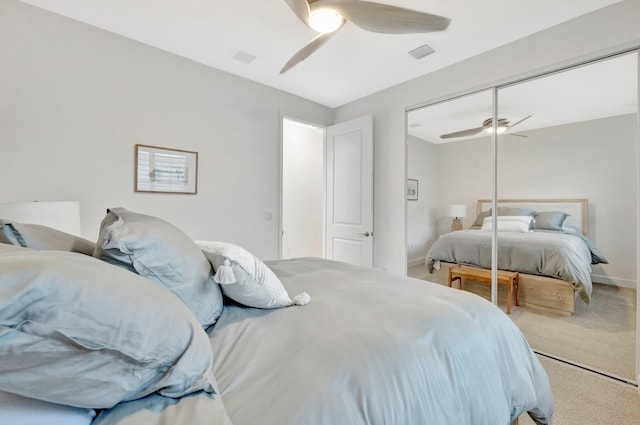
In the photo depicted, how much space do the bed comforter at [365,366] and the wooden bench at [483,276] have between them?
1.44 meters

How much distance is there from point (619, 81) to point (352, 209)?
2.62m

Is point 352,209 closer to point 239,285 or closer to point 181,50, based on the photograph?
point 181,50

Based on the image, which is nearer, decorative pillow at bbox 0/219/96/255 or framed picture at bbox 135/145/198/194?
decorative pillow at bbox 0/219/96/255

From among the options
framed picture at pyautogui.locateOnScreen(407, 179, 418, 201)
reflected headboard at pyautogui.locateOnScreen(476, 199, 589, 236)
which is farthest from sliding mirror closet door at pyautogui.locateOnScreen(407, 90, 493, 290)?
reflected headboard at pyautogui.locateOnScreen(476, 199, 589, 236)

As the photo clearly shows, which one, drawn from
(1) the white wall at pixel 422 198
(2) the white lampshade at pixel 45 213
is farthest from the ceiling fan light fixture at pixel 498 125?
(2) the white lampshade at pixel 45 213

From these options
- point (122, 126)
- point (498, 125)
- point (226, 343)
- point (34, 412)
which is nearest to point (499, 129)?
point (498, 125)

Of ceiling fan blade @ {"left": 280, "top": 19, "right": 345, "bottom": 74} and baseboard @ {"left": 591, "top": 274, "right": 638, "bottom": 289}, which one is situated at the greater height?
ceiling fan blade @ {"left": 280, "top": 19, "right": 345, "bottom": 74}

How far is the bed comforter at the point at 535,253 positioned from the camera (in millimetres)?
2248

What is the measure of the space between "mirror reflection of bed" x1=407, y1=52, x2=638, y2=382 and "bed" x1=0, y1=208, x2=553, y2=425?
1.38 metres

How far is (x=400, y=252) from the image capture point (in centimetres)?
344

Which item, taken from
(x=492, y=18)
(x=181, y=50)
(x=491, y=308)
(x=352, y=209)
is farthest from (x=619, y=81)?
(x=181, y=50)

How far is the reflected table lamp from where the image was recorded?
2.94 m

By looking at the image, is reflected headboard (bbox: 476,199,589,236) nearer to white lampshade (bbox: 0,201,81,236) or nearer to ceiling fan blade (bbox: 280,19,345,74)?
ceiling fan blade (bbox: 280,19,345,74)

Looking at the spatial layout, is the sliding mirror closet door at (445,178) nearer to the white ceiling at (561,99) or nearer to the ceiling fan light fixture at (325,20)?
the white ceiling at (561,99)
